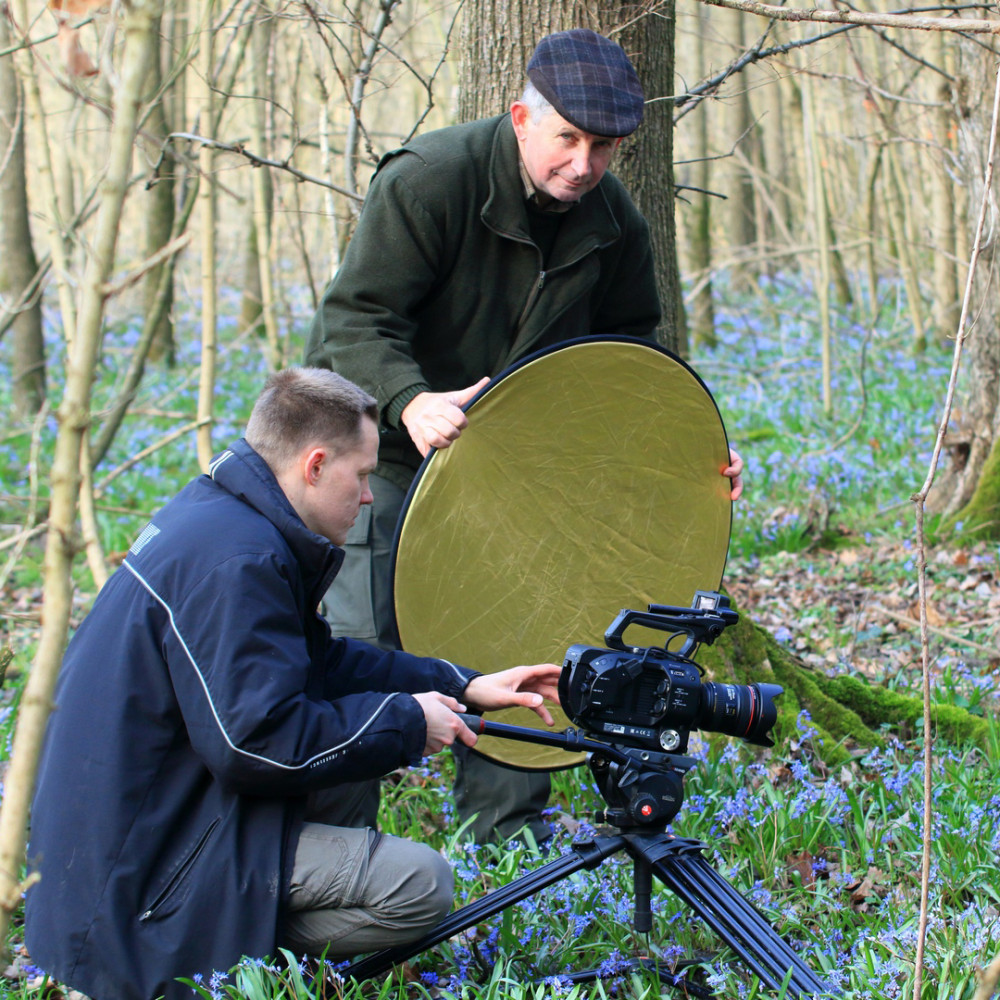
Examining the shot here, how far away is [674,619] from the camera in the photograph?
213 cm

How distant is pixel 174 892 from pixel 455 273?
5.64 ft

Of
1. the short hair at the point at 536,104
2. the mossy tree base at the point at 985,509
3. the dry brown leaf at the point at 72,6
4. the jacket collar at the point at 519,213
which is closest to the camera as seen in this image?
the dry brown leaf at the point at 72,6

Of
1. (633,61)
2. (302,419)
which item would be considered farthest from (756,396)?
(302,419)

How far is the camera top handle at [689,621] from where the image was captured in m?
2.12

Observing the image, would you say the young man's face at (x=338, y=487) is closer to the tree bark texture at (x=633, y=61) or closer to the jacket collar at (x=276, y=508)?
the jacket collar at (x=276, y=508)

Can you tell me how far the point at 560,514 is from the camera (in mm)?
2783

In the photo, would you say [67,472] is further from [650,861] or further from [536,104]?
[536,104]

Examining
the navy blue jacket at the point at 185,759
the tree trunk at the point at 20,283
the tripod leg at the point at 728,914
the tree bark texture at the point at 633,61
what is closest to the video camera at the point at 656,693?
the tripod leg at the point at 728,914

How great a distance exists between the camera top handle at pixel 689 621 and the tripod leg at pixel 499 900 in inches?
16.7

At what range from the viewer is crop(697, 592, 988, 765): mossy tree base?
131 inches

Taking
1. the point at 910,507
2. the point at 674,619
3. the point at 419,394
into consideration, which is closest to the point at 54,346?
the point at 910,507

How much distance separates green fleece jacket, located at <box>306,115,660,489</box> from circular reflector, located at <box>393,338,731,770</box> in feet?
0.84

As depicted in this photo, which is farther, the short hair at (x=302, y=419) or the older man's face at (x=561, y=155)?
the older man's face at (x=561, y=155)

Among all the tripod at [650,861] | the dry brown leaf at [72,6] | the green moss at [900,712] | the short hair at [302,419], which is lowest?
the green moss at [900,712]
